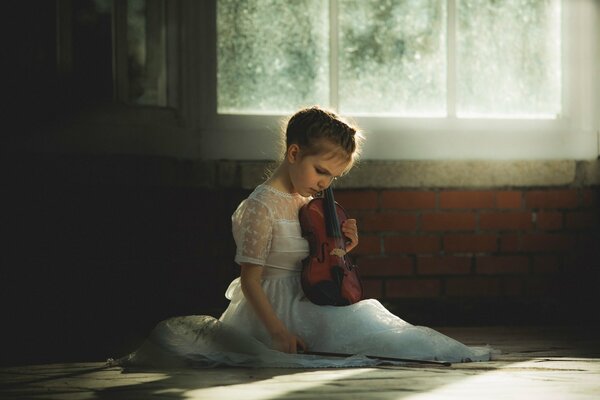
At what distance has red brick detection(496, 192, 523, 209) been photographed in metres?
5.00

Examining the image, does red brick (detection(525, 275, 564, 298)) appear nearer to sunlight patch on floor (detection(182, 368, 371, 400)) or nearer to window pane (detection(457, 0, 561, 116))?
window pane (detection(457, 0, 561, 116))

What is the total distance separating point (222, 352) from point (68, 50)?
163cm

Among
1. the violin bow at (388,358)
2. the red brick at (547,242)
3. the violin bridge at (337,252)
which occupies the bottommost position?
the violin bow at (388,358)

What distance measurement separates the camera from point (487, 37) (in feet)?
16.5

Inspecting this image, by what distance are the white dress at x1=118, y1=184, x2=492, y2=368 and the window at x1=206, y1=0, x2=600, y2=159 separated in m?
1.13

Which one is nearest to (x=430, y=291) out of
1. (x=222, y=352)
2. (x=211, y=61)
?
(x=211, y=61)

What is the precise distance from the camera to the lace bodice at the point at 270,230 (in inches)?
141

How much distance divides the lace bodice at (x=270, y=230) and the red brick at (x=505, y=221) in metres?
1.46

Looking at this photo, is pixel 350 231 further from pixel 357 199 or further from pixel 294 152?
pixel 357 199

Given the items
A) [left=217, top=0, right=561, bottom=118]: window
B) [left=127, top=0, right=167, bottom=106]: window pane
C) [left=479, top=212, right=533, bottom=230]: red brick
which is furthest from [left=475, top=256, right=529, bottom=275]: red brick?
[left=127, top=0, right=167, bottom=106]: window pane

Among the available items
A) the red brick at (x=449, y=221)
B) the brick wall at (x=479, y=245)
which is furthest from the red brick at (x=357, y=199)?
the red brick at (x=449, y=221)

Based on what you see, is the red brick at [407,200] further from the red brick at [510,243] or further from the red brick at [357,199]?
the red brick at [510,243]

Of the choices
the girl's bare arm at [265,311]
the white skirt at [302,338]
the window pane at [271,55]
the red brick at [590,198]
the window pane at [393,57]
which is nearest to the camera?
the white skirt at [302,338]

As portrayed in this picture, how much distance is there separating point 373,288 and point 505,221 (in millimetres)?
657
